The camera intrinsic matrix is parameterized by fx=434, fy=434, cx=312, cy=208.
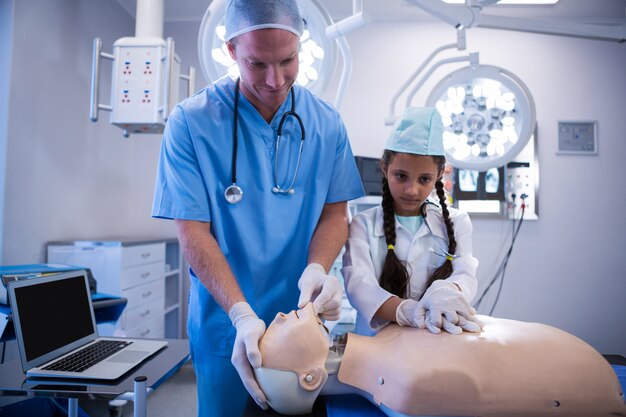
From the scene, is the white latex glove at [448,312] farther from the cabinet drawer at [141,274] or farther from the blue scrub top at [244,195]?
the cabinet drawer at [141,274]

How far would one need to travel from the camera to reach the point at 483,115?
5.83ft

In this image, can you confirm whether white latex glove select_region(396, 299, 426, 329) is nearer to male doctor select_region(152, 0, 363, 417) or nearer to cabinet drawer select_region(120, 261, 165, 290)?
male doctor select_region(152, 0, 363, 417)

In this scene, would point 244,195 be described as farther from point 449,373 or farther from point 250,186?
point 449,373

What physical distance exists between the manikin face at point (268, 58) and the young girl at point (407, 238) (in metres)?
0.35

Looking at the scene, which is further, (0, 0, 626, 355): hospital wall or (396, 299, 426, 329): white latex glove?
(0, 0, 626, 355): hospital wall

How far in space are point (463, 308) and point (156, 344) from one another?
101 cm

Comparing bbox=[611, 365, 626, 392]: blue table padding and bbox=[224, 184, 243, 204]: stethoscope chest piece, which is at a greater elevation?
bbox=[224, 184, 243, 204]: stethoscope chest piece

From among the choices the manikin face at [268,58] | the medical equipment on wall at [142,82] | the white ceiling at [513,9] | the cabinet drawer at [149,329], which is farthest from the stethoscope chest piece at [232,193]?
the white ceiling at [513,9]

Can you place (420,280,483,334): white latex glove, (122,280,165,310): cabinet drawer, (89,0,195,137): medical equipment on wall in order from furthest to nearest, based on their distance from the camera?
(122,280,165,310): cabinet drawer, (89,0,195,137): medical equipment on wall, (420,280,483,334): white latex glove

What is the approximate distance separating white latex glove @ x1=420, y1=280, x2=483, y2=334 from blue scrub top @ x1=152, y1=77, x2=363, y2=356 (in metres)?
0.38

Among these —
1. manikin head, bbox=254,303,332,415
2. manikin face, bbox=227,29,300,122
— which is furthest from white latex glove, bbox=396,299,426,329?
manikin face, bbox=227,29,300,122

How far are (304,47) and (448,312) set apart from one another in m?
0.98

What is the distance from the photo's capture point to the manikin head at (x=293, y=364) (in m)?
0.74

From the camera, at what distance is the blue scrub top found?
1.11 metres
